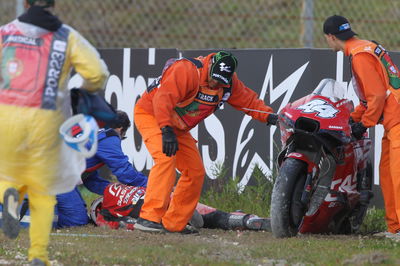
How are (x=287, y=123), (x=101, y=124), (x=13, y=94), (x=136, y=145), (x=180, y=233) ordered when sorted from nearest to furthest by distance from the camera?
(x=13, y=94)
(x=101, y=124)
(x=287, y=123)
(x=180, y=233)
(x=136, y=145)

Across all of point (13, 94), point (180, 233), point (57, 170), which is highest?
point (13, 94)

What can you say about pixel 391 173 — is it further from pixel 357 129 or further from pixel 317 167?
pixel 317 167

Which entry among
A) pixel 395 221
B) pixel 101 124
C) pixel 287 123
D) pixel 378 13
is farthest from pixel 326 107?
pixel 378 13

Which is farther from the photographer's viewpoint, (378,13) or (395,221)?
(378,13)

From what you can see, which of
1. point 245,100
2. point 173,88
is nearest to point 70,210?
point 173,88

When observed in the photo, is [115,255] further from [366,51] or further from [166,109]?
[366,51]

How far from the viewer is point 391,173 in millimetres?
7500

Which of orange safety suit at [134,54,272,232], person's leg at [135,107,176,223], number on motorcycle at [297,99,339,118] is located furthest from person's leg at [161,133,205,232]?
number on motorcycle at [297,99,339,118]

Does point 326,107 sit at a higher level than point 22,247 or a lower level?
higher

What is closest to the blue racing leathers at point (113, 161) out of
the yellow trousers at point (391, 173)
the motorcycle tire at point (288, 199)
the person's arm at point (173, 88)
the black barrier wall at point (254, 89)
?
the person's arm at point (173, 88)

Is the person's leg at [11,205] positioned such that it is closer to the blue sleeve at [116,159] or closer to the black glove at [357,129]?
the blue sleeve at [116,159]

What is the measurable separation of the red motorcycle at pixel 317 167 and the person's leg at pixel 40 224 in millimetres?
2069

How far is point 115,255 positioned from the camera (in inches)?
251

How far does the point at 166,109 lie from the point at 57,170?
72.6 inches
